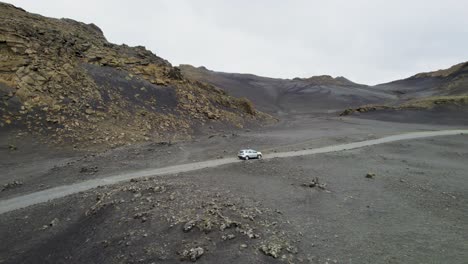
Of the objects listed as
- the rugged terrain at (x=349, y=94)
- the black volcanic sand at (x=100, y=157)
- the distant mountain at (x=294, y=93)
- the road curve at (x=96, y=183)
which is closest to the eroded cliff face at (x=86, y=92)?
the black volcanic sand at (x=100, y=157)

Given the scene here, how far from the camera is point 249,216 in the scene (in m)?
11.1

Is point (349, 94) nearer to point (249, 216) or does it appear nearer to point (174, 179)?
point (174, 179)

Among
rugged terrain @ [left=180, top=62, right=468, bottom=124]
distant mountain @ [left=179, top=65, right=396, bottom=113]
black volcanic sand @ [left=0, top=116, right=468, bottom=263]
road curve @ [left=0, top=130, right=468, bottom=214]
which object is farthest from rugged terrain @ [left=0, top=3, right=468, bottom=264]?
distant mountain @ [left=179, top=65, right=396, bottom=113]

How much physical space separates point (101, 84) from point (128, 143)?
1104 cm

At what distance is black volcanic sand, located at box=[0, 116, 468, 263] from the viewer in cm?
948

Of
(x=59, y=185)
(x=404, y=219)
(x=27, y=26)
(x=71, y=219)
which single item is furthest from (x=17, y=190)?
(x=27, y=26)

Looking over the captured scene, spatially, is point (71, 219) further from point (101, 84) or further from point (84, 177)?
point (101, 84)

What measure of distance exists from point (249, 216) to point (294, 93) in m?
96.5

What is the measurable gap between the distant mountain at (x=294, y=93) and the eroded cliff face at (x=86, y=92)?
40.1 meters

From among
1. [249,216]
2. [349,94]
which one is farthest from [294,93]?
[249,216]

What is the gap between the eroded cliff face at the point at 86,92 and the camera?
26969 millimetres

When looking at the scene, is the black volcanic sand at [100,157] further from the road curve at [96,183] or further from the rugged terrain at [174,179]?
the road curve at [96,183]

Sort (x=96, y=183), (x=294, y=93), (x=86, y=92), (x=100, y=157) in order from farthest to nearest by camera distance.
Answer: (x=294, y=93)
(x=86, y=92)
(x=100, y=157)
(x=96, y=183)

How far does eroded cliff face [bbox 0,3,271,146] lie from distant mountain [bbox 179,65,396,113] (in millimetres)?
40091
